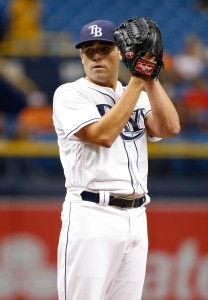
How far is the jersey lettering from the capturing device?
3229 millimetres

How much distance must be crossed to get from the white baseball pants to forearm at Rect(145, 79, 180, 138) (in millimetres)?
358

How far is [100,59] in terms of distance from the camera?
321 centimetres

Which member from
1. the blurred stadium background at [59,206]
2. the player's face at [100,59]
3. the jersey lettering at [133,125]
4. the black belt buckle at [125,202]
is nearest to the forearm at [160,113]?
the jersey lettering at [133,125]

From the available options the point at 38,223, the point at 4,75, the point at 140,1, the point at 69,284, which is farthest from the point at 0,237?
the point at 140,1

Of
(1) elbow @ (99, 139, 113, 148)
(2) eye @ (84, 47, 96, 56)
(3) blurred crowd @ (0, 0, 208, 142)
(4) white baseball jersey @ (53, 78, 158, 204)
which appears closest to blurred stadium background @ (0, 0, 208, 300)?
(3) blurred crowd @ (0, 0, 208, 142)

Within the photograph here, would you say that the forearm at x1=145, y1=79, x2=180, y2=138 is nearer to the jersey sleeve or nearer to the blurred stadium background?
the jersey sleeve

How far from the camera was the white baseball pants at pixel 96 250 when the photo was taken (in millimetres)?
3125

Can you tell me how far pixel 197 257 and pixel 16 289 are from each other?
145cm

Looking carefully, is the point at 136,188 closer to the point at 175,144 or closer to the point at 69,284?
the point at 69,284

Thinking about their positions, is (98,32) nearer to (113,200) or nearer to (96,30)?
(96,30)

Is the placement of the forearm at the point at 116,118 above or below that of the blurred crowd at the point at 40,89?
below

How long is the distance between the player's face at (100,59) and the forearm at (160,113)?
198mm

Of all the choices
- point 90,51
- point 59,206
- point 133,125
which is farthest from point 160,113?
point 59,206

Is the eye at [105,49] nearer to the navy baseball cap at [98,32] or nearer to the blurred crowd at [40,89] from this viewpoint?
the navy baseball cap at [98,32]
